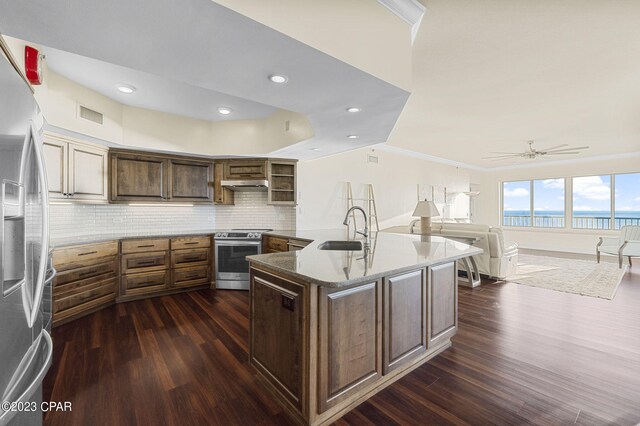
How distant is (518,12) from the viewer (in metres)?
1.96

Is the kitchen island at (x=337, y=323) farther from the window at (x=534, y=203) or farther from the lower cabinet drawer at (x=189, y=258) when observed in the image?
the window at (x=534, y=203)

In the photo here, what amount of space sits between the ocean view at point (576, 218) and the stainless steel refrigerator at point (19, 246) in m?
10.9

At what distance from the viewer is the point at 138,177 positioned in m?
4.02

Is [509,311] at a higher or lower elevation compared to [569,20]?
lower

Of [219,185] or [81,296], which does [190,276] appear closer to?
[81,296]

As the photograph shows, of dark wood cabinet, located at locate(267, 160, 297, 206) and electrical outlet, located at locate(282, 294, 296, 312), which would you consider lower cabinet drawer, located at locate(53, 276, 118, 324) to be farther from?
electrical outlet, located at locate(282, 294, 296, 312)

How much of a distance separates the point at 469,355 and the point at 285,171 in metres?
3.71

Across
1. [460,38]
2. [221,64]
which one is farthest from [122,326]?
[460,38]

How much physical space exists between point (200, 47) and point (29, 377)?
1.67m

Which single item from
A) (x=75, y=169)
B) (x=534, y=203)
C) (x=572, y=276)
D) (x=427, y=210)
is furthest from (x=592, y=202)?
(x=75, y=169)

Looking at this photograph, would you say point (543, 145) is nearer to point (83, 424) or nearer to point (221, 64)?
point (221, 64)

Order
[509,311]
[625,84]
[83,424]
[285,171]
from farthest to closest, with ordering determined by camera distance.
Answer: [285,171], [509,311], [625,84], [83,424]

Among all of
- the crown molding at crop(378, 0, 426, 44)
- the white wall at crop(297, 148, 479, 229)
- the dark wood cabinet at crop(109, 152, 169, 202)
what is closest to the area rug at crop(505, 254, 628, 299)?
the white wall at crop(297, 148, 479, 229)

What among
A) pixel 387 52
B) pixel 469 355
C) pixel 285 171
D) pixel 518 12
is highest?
pixel 518 12
